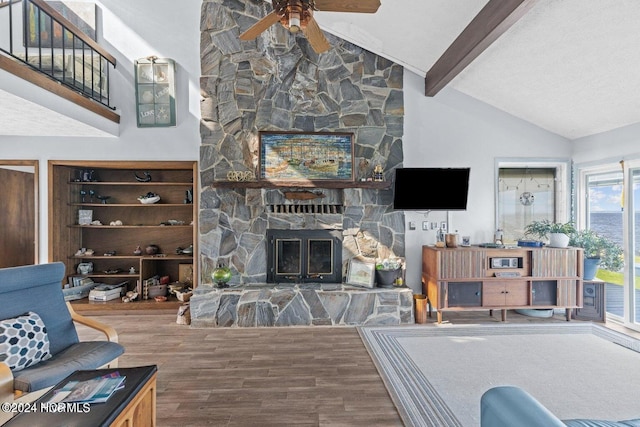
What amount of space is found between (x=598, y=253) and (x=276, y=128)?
4610 millimetres

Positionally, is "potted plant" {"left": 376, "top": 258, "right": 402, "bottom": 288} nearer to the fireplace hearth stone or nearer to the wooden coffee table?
the fireplace hearth stone

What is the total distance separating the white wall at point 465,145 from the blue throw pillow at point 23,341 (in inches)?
160

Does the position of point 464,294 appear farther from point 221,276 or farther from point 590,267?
point 221,276

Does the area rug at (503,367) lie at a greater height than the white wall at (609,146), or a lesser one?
lesser

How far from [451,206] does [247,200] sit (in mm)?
2753

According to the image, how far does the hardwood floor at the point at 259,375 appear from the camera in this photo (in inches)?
93.1

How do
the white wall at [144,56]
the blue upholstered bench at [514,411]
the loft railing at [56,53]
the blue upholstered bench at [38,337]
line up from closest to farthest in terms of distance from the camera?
the blue upholstered bench at [514,411], the blue upholstered bench at [38,337], the loft railing at [56,53], the white wall at [144,56]

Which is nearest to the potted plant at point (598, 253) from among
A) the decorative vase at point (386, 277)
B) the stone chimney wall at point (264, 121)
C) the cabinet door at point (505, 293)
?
the cabinet door at point (505, 293)

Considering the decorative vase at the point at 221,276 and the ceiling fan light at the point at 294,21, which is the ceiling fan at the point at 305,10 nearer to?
the ceiling fan light at the point at 294,21

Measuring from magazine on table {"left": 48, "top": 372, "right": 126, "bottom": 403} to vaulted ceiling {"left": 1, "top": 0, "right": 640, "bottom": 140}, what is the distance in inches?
121

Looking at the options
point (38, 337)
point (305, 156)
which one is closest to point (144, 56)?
point (305, 156)

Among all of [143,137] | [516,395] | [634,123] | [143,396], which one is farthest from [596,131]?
[143,137]

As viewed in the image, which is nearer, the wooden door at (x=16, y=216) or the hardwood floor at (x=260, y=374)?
the hardwood floor at (x=260, y=374)

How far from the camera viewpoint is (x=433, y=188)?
447 centimetres
